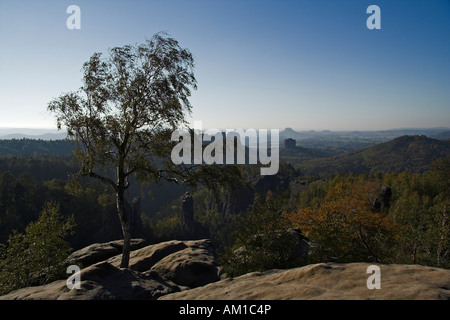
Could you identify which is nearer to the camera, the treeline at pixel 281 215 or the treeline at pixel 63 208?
the treeline at pixel 281 215

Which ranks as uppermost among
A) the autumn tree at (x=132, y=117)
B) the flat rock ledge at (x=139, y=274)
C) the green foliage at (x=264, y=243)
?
the autumn tree at (x=132, y=117)

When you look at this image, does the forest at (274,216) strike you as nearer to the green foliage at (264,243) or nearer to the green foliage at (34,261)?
the green foliage at (264,243)

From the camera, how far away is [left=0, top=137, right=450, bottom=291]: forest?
13.0m

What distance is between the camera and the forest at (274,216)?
12969 millimetres

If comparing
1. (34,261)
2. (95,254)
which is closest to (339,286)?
(34,261)

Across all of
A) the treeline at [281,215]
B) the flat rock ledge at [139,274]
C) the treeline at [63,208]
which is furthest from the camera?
the treeline at [63,208]

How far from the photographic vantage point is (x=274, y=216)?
1328 cm

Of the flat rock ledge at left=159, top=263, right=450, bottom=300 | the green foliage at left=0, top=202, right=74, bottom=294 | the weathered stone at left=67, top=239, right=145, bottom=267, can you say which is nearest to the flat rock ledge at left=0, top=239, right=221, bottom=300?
the weathered stone at left=67, top=239, right=145, bottom=267

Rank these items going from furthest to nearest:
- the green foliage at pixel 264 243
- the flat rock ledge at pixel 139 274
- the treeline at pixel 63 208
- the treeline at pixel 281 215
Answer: the treeline at pixel 63 208 < the treeline at pixel 281 215 < the green foliage at pixel 264 243 < the flat rock ledge at pixel 139 274

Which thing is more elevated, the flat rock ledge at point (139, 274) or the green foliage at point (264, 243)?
the green foliage at point (264, 243)

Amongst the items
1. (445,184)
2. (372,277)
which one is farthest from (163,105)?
(445,184)

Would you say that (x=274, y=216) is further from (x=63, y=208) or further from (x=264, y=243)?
(x=63, y=208)

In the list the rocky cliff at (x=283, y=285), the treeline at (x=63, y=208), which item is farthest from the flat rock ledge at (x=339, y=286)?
the treeline at (x=63, y=208)
